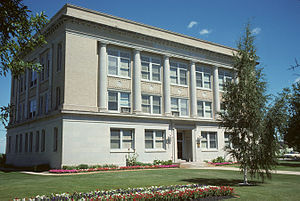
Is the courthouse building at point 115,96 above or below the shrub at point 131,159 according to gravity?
above

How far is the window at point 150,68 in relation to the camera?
30667 mm

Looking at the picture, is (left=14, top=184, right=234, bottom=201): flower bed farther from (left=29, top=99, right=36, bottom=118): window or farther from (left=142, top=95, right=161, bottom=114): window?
(left=29, top=99, right=36, bottom=118): window

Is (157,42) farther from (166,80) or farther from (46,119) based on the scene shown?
(46,119)

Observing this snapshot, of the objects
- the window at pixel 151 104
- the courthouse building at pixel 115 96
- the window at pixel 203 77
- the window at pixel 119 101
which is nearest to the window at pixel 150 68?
the courthouse building at pixel 115 96

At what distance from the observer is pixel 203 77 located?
35375 millimetres

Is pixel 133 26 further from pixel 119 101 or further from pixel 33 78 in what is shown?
pixel 33 78

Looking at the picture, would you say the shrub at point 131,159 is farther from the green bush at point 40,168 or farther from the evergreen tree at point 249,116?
the evergreen tree at point 249,116

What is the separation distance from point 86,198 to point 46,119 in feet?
64.2

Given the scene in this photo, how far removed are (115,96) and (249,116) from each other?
51.9ft

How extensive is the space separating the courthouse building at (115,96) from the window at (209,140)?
120 mm

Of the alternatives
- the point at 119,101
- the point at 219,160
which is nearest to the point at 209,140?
the point at 219,160

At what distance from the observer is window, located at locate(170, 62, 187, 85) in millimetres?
32906

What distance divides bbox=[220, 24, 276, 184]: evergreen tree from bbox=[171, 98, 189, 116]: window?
53.3 feet

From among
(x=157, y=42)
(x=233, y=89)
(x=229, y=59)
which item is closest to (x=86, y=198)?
(x=233, y=89)
